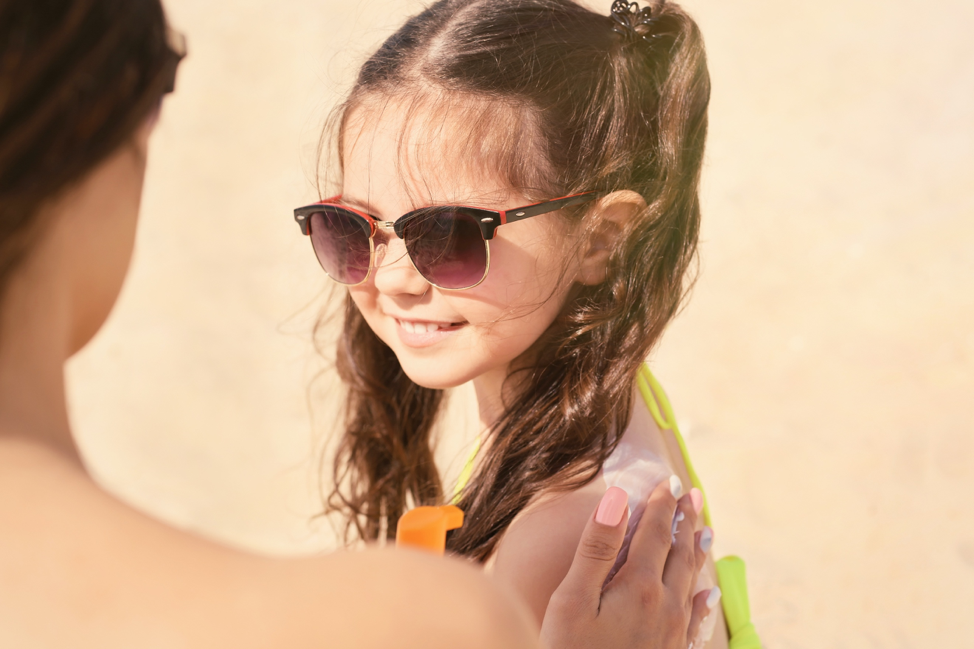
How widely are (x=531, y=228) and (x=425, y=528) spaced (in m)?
0.60

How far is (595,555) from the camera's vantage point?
52.8 inches

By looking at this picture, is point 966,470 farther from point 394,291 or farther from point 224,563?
point 224,563

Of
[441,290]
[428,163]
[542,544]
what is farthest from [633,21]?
[542,544]

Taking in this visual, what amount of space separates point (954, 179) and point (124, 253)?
6.28 meters

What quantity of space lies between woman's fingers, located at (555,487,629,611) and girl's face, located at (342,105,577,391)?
16.6 inches

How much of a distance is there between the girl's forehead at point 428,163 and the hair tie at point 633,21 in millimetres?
451

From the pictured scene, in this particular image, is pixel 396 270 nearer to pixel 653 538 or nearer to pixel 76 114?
pixel 653 538

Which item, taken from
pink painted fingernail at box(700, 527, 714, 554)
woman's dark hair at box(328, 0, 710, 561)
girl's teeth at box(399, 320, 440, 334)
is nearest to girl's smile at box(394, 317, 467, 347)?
girl's teeth at box(399, 320, 440, 334)

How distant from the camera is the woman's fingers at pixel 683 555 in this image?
153 cm

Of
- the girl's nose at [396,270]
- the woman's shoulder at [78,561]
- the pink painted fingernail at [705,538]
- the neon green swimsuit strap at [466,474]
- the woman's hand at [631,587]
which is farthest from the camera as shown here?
the neon green swimsuit strap at [466,474]

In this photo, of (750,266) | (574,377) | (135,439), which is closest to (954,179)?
(750,266)

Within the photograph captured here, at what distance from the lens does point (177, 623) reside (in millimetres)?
571

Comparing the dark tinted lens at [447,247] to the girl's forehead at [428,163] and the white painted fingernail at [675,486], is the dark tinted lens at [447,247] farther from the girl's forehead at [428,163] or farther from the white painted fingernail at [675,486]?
the white painted fingernail at [675,486]

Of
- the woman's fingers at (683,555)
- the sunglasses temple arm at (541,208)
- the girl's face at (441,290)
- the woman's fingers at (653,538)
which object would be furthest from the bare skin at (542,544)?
the sunglasses temple arm at (541,208)
